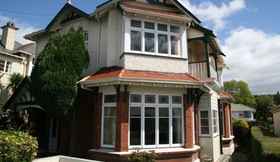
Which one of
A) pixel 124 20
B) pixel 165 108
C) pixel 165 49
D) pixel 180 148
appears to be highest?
pixel 124 20

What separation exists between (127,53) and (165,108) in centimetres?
352

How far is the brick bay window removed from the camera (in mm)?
11773

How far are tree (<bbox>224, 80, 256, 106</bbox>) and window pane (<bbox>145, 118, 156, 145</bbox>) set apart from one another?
70255mm

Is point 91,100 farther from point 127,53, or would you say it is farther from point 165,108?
point 165,108

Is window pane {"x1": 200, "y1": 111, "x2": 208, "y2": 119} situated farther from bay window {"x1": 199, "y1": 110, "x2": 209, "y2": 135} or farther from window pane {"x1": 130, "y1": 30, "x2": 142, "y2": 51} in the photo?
window pane {"x1": 130, "y1": 30, "x2": 142, "y2": 51}

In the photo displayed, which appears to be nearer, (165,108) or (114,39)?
(165,108)

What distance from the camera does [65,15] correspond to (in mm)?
16547

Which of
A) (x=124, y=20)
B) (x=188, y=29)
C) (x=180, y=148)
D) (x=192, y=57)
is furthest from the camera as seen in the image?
(x=192, y=57)

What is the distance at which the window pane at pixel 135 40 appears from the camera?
13.2 metres

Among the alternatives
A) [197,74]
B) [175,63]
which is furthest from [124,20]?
[197,74]

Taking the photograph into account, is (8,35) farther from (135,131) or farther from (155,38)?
(135,131)

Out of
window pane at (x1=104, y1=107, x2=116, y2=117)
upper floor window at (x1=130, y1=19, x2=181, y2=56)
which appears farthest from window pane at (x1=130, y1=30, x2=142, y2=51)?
window pane at (x1=104, y1=107, x2=116, y2=117)

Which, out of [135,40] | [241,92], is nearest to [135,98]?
[135,40]

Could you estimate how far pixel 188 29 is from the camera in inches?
598
